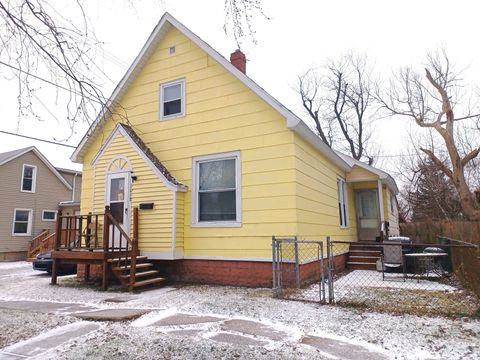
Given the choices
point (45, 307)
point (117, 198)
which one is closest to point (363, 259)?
point (117, 198)

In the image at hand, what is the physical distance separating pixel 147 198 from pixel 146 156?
1.04 meters

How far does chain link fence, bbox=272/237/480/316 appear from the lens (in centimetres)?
570

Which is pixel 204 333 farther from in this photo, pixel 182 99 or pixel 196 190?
pixel 182 99

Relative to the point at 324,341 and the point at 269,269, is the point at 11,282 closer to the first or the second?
the point at 269,269

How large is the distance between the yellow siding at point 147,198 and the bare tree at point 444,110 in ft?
52.4

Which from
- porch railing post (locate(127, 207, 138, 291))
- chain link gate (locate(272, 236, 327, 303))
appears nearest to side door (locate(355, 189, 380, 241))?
chain link gate (locate(272, 236, 327, 303))

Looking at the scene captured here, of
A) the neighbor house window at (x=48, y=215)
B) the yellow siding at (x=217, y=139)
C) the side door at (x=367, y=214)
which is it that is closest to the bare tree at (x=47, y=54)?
the yellow siding at (x=217, y=139)

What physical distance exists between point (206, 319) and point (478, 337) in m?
3.43

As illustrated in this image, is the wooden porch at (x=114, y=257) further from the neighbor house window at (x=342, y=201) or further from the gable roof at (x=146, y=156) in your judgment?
the neighbor house window at (x=342, y=201)

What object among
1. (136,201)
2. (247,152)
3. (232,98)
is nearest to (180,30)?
(232,98)

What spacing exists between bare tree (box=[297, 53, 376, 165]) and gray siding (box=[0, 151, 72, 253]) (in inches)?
807

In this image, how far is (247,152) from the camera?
798 cm

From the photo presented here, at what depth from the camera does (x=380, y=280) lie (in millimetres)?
8516

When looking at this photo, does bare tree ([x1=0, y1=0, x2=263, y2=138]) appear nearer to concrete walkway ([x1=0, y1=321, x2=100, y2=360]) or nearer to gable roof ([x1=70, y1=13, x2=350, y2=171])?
concrete walkway ([x1=0, y1=321, x2=100, y2=360])
